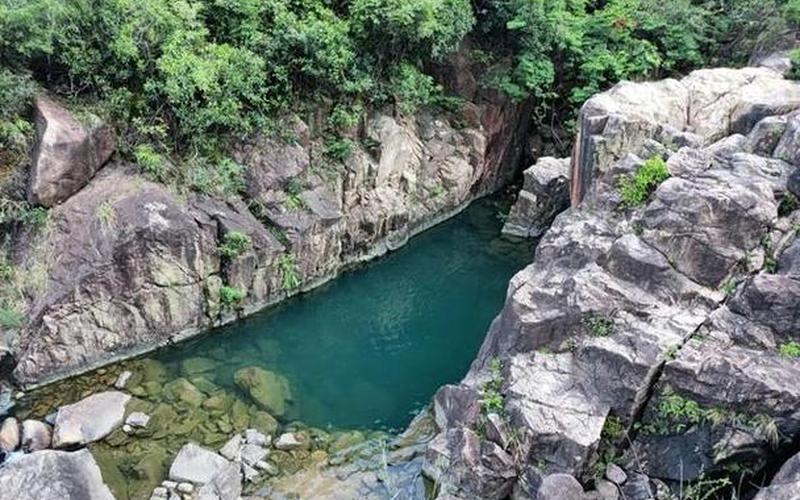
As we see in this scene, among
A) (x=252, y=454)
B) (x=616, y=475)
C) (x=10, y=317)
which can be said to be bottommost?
(x=252, y=454)

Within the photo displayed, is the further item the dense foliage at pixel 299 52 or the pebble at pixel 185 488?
the dense foliage at pixel 299 52

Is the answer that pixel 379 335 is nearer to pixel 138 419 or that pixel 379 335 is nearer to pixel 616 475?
pixel 138 419

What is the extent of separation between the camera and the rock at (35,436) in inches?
487

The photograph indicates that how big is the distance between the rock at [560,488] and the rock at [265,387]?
236 inches

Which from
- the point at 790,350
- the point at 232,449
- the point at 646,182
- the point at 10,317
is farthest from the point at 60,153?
the point at 790,350

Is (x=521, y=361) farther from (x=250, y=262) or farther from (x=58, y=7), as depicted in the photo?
(x=58, y=7)

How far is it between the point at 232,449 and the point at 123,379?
3.43 meters

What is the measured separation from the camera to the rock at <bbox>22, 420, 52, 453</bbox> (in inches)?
487

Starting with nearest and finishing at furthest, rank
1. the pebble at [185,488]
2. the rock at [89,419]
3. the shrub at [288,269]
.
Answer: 1. the pebble at [185,488]
2. the rock at [89,419]
3. the shrub at [288,269]

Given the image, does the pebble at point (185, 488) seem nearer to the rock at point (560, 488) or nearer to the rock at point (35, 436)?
the rock at point (35, 436)

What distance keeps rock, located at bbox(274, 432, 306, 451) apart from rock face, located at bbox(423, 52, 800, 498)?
8.79 ft

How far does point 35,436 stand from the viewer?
12.4m

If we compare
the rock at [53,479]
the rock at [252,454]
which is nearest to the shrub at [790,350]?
the rock at [252,454]

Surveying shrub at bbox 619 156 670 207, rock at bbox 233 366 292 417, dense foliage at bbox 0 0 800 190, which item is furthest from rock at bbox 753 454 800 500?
dense foliage at bbox 0 0 800 190
